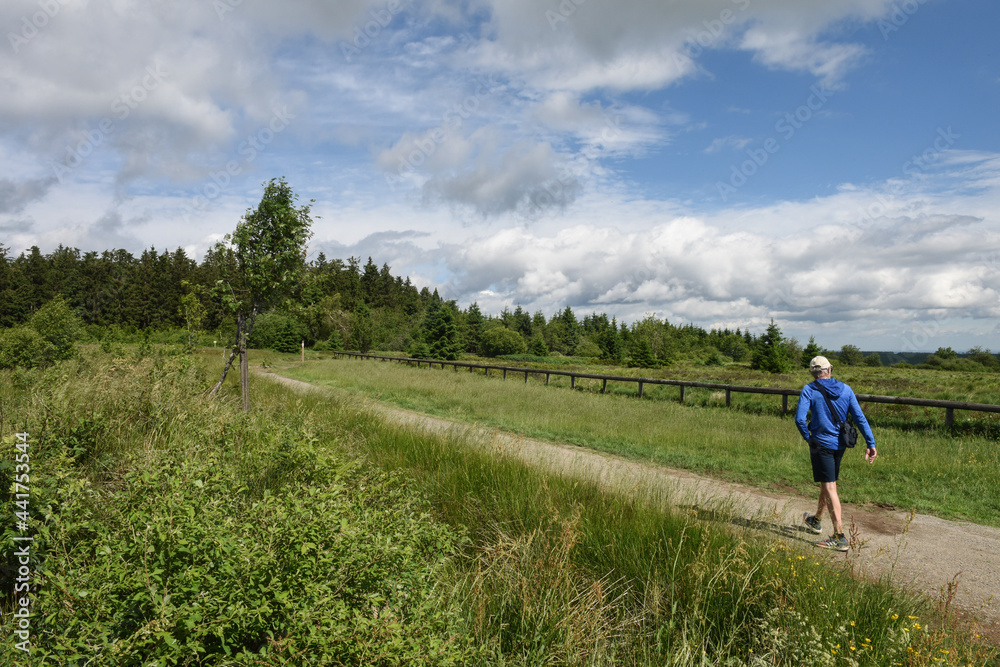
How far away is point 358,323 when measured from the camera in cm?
6075

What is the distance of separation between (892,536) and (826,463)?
42.0 inches

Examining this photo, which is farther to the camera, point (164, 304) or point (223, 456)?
point (164, 304)

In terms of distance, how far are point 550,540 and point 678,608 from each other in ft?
3.55

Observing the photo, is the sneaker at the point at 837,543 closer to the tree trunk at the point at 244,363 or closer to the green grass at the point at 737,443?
the green grass at the point at 737,443

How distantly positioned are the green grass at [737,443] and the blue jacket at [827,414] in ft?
2.96

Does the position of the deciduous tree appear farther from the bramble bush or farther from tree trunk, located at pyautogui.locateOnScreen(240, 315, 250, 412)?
the bramble bush

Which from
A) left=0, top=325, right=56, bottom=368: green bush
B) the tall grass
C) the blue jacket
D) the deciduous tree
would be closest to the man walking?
the blue jacket

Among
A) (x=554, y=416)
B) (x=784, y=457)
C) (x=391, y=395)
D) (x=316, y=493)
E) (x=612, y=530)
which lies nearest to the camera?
(x=316, y=493)

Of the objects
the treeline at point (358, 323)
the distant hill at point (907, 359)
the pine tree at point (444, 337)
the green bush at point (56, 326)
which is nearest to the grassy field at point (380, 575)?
the green bush at point (56, 326)

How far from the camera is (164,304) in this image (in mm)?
73812

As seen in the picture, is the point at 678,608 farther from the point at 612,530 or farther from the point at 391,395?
the point at 391,395

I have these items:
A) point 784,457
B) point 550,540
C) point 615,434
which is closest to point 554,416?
point 615,434

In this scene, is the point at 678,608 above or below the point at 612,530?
below

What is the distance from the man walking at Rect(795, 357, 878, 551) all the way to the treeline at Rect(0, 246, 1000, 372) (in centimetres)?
3515
